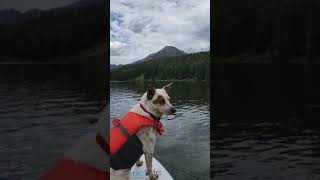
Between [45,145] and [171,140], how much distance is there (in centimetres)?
219

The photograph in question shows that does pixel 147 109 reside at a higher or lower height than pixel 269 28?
lower

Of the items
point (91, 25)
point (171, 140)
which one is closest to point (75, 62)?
point (91, 25)

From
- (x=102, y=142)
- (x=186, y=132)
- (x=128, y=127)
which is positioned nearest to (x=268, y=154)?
(x=186, y=132)

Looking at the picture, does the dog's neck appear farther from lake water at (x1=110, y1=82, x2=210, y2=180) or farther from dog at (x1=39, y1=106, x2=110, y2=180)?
lake water at (x1=110, y1=82, x2=210, y2=180)

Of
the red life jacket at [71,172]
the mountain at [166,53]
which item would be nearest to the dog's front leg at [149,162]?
the red life jacket at [71,172]

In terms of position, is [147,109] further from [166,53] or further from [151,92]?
[166,53]

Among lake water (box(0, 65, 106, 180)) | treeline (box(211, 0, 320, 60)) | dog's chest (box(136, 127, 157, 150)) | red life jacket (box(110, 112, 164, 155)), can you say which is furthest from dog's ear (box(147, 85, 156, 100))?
treeline (box(211, 0, 320, 60))

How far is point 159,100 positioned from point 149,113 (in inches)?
8.6

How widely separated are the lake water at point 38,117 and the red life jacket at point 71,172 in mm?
1959

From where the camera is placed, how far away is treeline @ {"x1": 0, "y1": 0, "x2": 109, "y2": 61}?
6074 millimetres

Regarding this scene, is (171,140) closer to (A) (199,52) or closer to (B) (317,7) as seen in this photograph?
(A) (199,52)

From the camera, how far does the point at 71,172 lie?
3674 mm

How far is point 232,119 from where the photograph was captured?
6676 mm

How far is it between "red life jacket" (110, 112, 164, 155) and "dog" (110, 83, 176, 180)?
28mm
